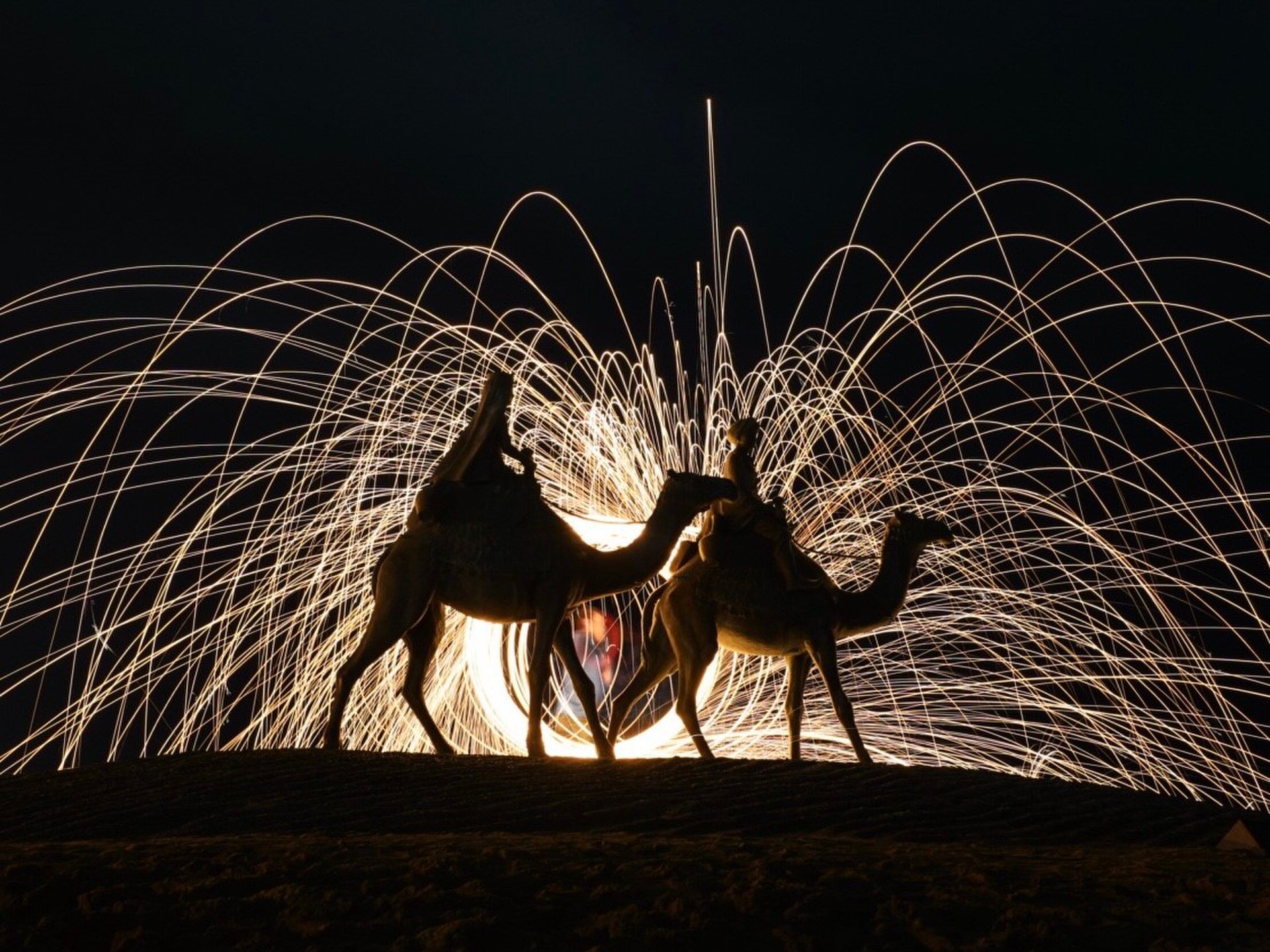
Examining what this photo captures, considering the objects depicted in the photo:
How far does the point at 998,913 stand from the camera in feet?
20.7

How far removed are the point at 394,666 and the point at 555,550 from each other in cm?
369

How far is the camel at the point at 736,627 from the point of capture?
12305 mm

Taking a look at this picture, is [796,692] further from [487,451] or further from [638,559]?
[487,451]

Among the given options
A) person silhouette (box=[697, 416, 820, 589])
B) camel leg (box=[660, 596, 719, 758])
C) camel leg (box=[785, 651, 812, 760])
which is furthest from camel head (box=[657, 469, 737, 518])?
camel leg (box=[785, 651, 812, 760])

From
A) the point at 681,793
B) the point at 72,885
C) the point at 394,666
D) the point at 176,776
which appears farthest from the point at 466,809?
the point at 394,666

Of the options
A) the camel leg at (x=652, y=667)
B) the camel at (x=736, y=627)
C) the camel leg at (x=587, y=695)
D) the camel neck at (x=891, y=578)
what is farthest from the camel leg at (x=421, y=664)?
the camel neck at (x=891, y=578)

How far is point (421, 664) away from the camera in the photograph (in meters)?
11.6

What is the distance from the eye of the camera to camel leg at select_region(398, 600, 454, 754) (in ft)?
38.1

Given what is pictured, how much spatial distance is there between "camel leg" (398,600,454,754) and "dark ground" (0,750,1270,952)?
4.05 feet

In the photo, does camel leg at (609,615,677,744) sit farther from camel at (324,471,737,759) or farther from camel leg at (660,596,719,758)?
camel at (324,471,737,759)

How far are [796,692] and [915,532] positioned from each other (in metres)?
1.93

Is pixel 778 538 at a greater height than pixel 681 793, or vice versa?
pixel 778 538

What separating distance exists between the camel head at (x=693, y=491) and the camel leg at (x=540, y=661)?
4.50ft

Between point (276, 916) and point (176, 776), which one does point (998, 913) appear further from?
point (176, 776)
